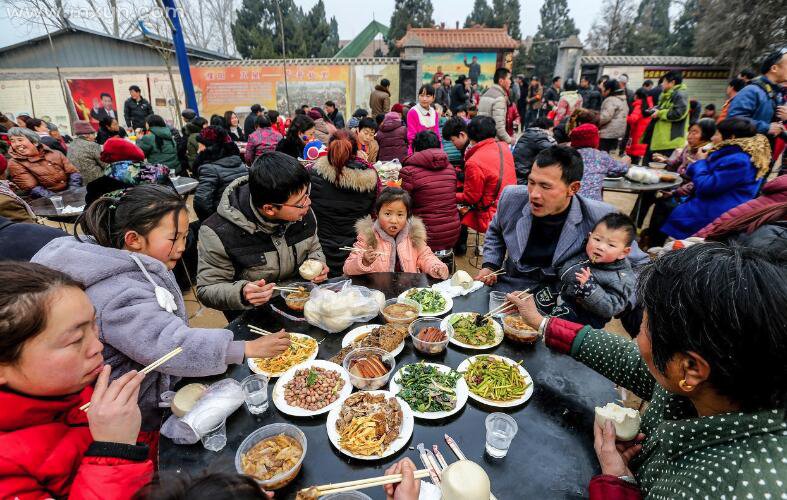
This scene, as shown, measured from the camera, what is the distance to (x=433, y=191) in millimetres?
5031

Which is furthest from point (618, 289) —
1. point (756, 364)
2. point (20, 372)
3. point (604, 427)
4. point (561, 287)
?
point (20, 372)

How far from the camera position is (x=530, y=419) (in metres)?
1.75

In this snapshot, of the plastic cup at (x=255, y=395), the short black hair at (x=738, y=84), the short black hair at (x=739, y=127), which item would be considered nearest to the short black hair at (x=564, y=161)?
the plastic cup at (x=255, y=395)

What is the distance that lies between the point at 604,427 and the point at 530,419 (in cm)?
31

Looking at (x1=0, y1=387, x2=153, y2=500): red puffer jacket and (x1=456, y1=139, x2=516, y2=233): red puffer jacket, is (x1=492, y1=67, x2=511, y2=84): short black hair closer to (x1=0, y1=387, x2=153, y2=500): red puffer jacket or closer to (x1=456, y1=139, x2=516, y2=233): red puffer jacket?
(x1=456, y1=139, x2=516, y2=233): red puffer jacket

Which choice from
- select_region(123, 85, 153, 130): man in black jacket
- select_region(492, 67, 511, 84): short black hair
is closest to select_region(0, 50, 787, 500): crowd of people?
select_region(492, 67, 511, 84): short black hair

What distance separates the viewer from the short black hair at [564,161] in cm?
284

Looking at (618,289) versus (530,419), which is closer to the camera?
(530,419)

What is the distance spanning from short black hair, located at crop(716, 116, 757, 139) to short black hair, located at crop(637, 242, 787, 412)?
487 cm

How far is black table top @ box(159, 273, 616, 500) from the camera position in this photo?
1.46 meters

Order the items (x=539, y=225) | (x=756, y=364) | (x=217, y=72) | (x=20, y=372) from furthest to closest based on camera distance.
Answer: (x=217, y=72)
(x=539, y=225)
(x=20, y=372)
(x=756, y=364)

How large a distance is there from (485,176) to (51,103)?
21.8m

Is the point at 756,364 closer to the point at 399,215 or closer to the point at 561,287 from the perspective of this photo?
the point at 561,287

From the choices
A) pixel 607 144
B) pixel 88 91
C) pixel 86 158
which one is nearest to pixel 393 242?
pixel 86 158
